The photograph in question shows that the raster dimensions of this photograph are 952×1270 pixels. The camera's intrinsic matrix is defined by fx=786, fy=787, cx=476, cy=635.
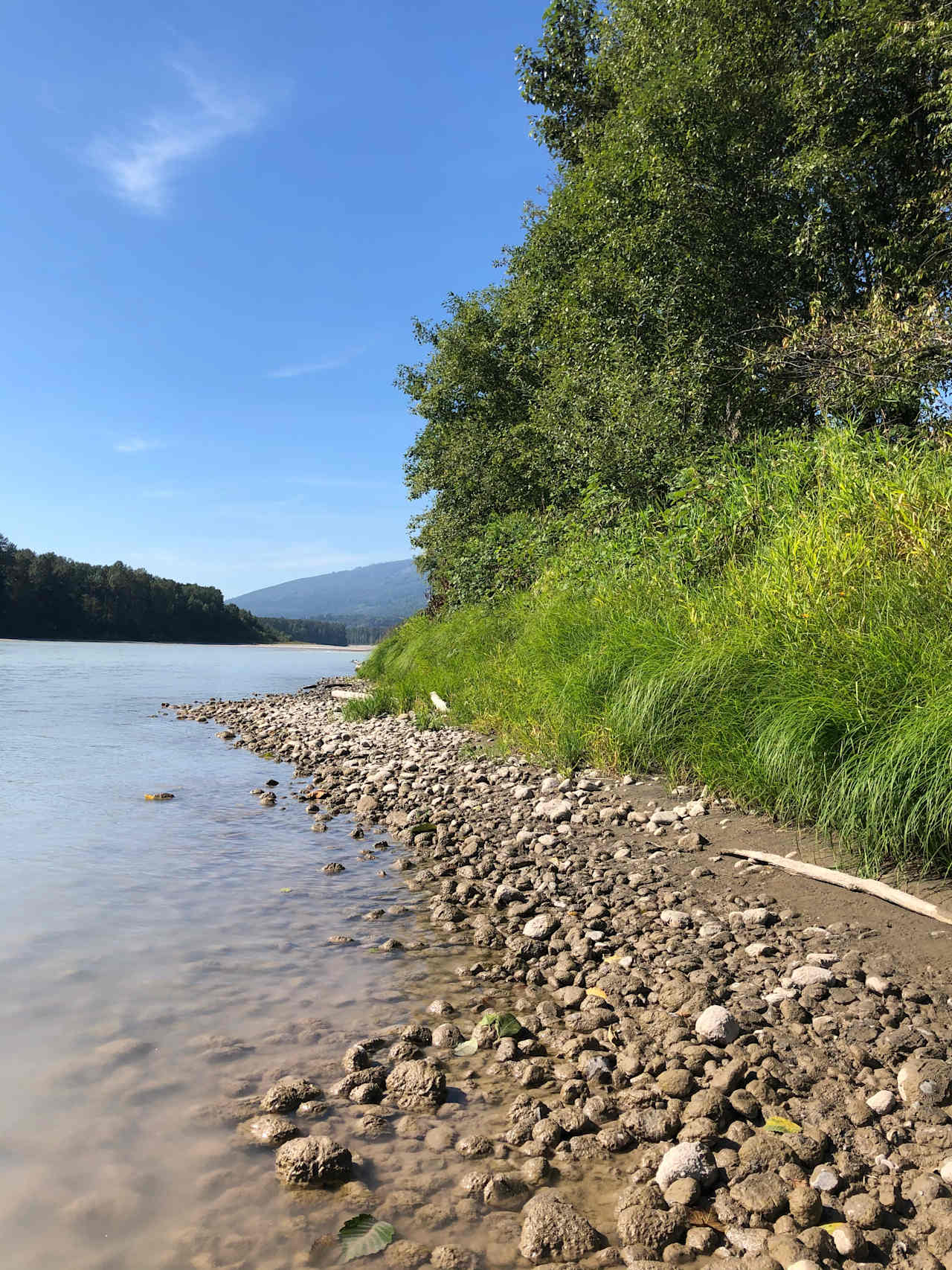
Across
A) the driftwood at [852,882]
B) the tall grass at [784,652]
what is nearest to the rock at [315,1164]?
the driftwood at [852,882]

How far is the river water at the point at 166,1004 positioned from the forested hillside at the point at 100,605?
10819 cm

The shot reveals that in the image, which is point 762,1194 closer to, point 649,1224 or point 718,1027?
point 649,1224

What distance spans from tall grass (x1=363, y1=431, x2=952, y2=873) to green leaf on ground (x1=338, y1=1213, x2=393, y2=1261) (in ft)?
10.6

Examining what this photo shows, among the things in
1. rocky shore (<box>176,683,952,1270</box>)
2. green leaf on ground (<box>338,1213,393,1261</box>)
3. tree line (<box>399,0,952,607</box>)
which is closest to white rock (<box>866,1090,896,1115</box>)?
rocky shore (<box>176,683,952,1270</box>)

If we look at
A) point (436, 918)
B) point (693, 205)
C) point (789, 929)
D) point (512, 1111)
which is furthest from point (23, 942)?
point (693, 205)

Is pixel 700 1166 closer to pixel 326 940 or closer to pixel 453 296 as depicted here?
pixel 326 940

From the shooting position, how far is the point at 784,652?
19.3ft

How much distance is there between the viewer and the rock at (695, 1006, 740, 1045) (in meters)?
3.38

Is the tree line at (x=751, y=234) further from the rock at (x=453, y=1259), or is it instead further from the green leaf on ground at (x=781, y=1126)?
the rock at (x=453, y=1259)

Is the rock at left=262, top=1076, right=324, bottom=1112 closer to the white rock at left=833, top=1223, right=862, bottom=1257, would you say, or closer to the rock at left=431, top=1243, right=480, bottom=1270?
the rock at left=431, top=1243, right=480, bottom=1270

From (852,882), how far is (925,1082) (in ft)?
5.43

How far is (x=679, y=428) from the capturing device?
13812 millimetres

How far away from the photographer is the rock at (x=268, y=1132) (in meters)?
3.02

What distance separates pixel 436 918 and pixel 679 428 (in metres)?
10.8
